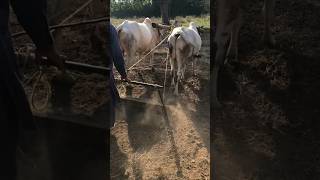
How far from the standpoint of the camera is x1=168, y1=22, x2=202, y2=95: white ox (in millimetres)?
6328

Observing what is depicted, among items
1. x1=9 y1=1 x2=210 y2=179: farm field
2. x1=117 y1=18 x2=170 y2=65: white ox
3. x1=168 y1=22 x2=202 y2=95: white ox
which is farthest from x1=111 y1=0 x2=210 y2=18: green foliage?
x1=117 y1=18 x2=170 y2=65: white ox

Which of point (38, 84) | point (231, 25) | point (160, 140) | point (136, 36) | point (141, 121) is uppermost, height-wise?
point (231, 25)

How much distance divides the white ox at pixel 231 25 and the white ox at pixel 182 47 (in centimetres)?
322

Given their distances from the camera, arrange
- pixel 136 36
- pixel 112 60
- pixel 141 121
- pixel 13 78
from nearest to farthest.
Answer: pixel 13 78
pixel 112 60
pixel 141 121
pixel 136 36

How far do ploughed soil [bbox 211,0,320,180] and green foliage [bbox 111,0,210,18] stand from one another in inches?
37.9

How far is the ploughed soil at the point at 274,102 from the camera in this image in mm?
2889

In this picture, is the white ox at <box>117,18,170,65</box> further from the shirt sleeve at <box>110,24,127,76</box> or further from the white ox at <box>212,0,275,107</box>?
the white ox at <box>212,0,275,107</box>

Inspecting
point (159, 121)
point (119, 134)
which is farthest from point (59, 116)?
point (159, 121)

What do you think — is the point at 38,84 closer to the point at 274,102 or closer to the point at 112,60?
the point at 112,60

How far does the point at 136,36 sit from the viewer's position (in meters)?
7.59

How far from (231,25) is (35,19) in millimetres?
1262

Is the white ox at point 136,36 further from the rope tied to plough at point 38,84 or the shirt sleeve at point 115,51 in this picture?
the rope tied to plough at point 38,84

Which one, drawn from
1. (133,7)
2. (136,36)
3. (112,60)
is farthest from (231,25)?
(136,36)

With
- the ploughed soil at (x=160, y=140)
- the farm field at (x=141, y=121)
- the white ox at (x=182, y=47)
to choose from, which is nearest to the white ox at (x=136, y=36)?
the white ox at (x=182, y=47)
